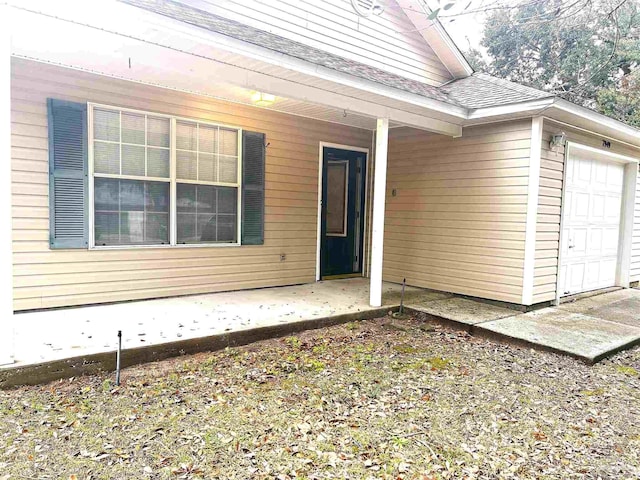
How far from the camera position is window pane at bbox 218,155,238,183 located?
5469 mm

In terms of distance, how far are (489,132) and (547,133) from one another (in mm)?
706

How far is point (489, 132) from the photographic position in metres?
5.73

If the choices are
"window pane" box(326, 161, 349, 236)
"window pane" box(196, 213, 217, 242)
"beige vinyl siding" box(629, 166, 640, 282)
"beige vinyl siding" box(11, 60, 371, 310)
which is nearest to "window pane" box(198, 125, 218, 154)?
"beige vinyl siding" box(11, 60, 371, 310)

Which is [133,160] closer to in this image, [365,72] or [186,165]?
[186,165]

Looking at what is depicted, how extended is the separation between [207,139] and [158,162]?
27.8 inches

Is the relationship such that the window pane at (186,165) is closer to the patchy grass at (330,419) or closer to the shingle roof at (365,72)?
the shingle roof at (365,72)

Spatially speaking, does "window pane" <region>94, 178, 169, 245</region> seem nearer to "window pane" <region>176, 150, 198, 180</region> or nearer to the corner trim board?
"window pane" <region>176, 150, 198, 180</region>

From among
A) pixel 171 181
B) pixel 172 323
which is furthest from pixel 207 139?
pixel 172 323

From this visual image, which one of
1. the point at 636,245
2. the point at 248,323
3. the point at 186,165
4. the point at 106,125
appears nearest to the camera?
the point at 248,323

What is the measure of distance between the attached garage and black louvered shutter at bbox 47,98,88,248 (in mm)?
6037

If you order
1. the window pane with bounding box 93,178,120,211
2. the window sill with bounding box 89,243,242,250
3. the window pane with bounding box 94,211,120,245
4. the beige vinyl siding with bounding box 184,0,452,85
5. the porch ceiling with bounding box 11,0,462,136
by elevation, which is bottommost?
the window sill with bounding box 89,243,242,250

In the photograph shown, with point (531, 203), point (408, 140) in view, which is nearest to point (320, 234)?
point (408, 140)

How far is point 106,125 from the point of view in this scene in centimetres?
457

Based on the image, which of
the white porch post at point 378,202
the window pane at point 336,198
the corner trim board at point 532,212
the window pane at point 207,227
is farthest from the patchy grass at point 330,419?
the window pane at point 336,198
